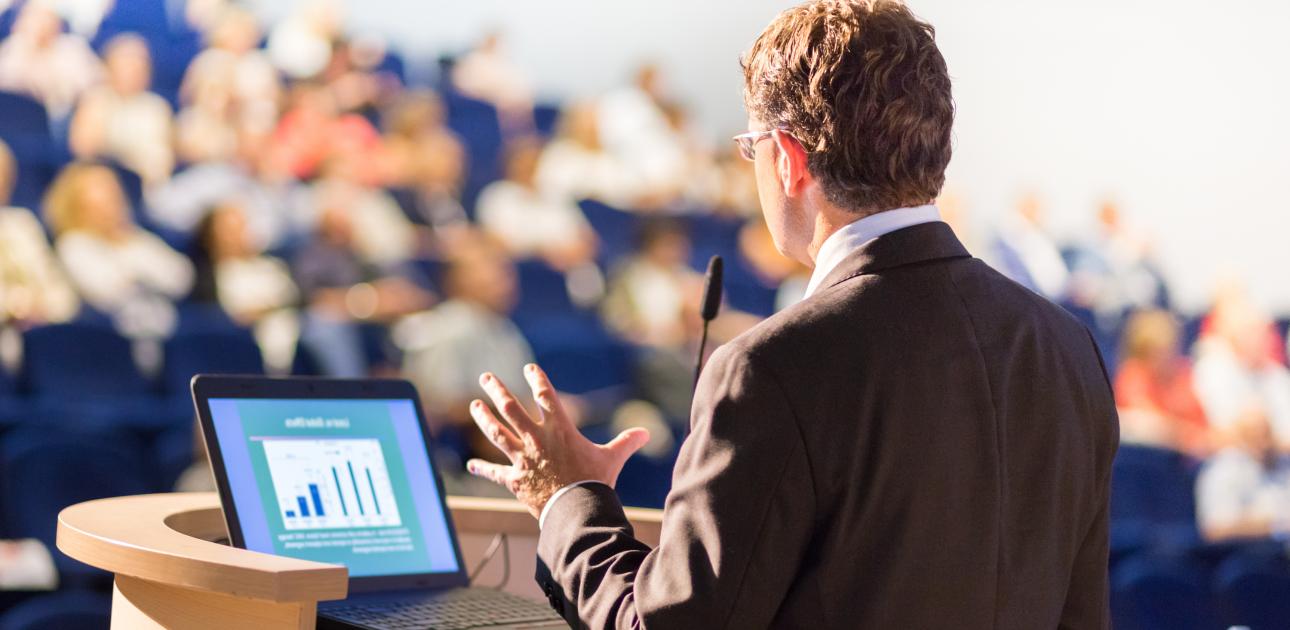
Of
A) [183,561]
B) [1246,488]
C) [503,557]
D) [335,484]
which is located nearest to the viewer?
[183,561]

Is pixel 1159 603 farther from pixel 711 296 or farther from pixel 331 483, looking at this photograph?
pixel 331 483

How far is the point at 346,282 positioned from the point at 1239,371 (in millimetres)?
3883

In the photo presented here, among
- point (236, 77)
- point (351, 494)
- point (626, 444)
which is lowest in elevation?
point (351, 494)

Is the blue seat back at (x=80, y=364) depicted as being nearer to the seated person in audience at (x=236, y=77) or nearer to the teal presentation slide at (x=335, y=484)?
the seated person in audience at (x=236, y=77)

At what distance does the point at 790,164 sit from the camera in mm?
1103

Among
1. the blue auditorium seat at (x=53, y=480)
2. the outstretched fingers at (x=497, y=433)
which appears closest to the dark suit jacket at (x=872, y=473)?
the outstretched fingers at (x=497, y=433)

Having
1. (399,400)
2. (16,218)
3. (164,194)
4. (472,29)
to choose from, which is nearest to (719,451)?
(399,400)

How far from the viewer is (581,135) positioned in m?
6.46

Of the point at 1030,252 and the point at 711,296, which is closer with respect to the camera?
the point at 711,296

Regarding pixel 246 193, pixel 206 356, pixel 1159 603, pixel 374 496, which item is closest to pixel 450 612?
pixel 374 496

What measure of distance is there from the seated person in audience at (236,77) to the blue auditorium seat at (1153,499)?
143 inches

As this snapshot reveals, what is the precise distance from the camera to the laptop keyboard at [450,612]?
→ 1308 millimetres

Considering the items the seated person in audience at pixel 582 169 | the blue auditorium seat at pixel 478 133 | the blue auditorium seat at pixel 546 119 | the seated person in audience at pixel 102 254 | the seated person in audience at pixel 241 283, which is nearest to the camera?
the seated person in audience at pixel 102 254

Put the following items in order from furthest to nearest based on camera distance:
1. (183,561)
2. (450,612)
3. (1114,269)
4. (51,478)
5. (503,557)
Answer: (1114,269), (51,478), (503,557), (450,612), (183,561)
